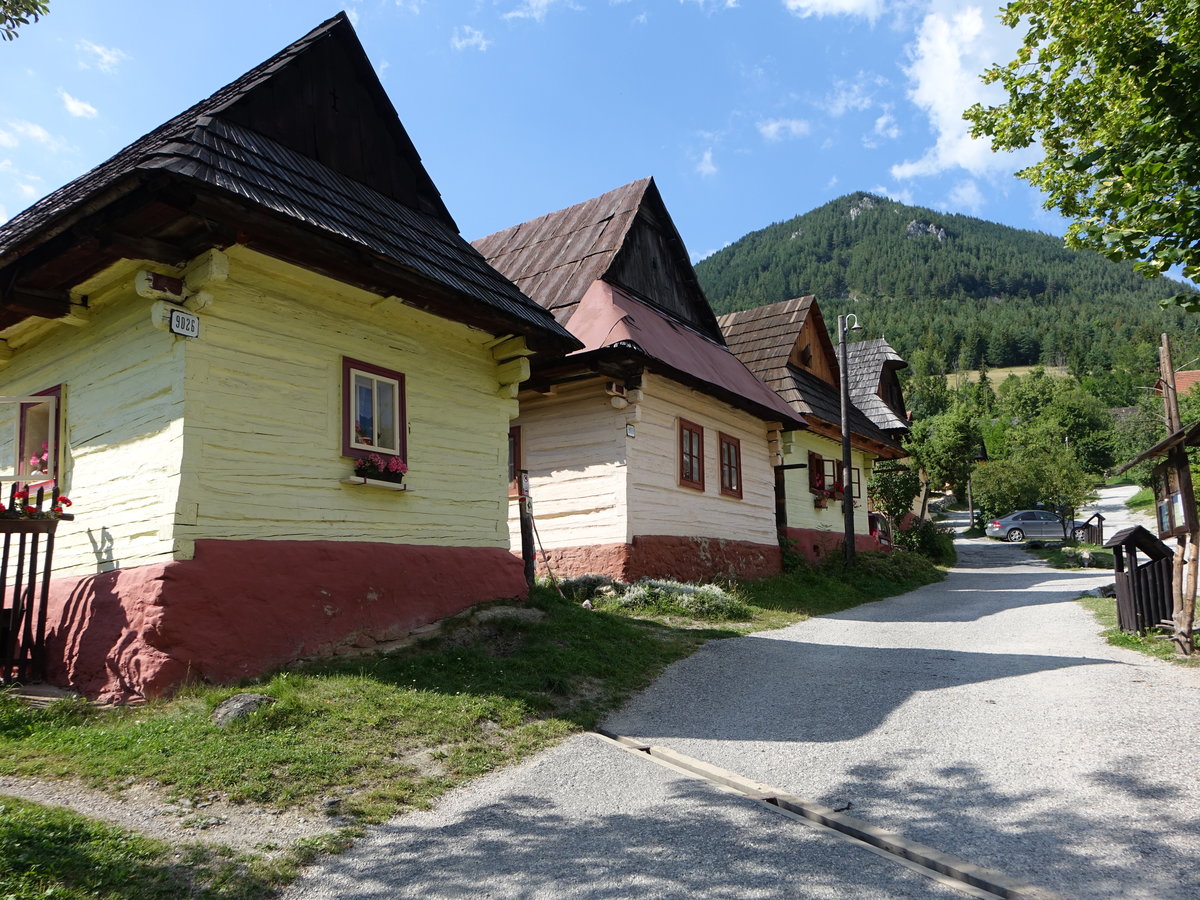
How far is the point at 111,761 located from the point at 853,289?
574 ft

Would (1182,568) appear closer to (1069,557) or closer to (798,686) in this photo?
(798,686)

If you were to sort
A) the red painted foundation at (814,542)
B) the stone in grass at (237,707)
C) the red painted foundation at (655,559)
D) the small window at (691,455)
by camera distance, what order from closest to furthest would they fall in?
the stone in grass at (237,707) < the red painted foundation at (655,559) < the small window at (691,455) < the red painted foundation at (814,542)

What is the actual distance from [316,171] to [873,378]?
24.2 metres

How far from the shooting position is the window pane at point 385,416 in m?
8.49

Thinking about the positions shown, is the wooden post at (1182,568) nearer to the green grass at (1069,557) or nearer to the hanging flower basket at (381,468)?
the hanging flower basket at (381,468)

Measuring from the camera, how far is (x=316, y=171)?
8.93m

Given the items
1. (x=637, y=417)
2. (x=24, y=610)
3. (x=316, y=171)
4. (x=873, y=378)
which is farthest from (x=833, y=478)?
(x=24, y=610)

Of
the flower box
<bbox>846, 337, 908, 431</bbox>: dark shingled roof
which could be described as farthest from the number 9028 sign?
<bbox>846, 337, 908, 431</bbox>: dark shingled roof

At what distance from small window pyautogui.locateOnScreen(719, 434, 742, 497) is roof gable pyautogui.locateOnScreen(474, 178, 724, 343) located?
2.85m

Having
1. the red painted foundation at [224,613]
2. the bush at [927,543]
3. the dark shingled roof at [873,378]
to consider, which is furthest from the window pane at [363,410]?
the bush at [927,543]

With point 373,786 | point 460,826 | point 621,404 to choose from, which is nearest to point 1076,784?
point 460,826

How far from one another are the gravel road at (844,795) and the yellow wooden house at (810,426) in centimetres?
1111

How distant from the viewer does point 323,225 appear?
23.1 ft

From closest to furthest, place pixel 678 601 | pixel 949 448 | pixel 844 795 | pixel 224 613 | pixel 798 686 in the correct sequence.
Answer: pixel 844 795, pixel 224 613, pixel 798 686, pixel 678 601, pixel 949 448
